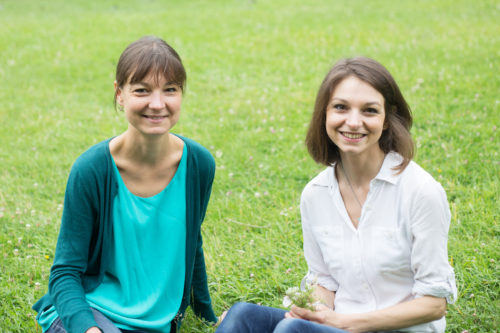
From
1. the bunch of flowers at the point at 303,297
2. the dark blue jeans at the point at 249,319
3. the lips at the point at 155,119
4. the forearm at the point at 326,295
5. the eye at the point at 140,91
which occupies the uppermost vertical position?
the eye at the point at 140,91

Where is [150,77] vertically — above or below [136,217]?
above

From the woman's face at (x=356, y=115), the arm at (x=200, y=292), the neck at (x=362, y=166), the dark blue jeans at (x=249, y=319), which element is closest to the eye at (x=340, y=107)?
the woman's face at (x=356, y=115)

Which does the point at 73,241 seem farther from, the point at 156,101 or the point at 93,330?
the point at 156,101

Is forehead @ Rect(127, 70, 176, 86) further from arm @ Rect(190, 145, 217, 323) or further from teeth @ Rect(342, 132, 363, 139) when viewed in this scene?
teeth @ Rect(342, 132, 363, 139)

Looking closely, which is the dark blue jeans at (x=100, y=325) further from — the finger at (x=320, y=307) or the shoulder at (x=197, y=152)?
the finger at (x=320, y=307)

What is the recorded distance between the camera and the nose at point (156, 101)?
3.12 m

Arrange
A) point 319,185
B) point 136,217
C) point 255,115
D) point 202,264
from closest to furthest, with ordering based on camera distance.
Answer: point 319,185 → point 136,217 → point 202,264 → point 255,115

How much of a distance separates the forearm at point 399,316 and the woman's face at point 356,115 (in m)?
0.78

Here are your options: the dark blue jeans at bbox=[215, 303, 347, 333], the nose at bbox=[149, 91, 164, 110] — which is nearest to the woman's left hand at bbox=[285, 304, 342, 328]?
the dark blue jeans at bbox=[215, 303, 347, 333]

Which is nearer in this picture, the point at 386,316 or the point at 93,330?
the point at 386,316

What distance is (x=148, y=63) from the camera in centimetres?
311

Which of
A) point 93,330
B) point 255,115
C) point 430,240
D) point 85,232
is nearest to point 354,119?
point 430,240

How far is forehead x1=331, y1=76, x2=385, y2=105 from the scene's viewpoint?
288cm

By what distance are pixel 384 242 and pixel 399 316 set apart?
0.35 metres
